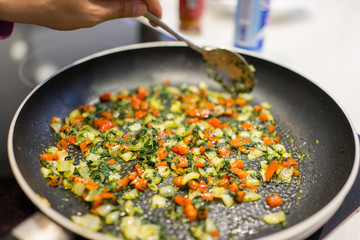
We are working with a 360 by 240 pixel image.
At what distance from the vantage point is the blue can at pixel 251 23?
1.46 metres

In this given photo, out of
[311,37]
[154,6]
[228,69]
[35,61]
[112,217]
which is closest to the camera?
[112,217]

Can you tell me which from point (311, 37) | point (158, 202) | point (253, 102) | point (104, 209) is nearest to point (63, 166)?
point (104, 209)

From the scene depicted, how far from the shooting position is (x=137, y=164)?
987mm

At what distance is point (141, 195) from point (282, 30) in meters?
1.47

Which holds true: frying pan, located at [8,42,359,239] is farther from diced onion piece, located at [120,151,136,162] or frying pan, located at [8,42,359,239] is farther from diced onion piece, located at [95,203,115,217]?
diced onion piece, located at [120,151,136,162]

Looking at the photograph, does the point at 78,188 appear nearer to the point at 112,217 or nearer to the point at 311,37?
the point at 112,217

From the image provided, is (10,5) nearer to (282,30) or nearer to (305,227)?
(305,227)

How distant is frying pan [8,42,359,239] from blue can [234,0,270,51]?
25 cm

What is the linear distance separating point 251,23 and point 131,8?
0.72 meters

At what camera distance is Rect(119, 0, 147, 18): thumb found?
98cm

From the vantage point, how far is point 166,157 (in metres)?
1.02

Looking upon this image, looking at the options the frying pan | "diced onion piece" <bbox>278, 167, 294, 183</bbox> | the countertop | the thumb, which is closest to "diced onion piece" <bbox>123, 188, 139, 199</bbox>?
the frying pan

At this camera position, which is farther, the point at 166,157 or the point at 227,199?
the point at 166,157

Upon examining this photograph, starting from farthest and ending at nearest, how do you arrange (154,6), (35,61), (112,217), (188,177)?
(35,61)
(154,6)
(188,177)
(112,217)
